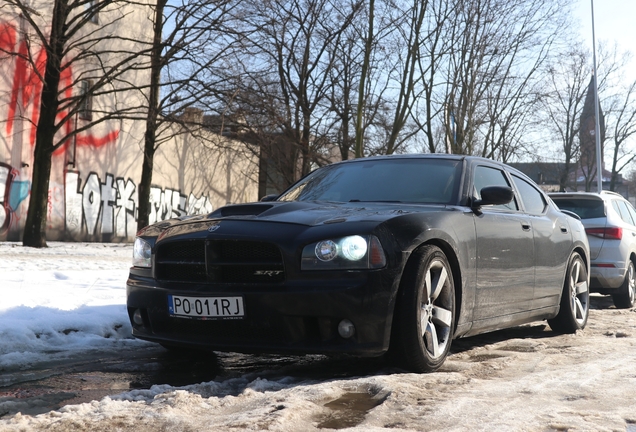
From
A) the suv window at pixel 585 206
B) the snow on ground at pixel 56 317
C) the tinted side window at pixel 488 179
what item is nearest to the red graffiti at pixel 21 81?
the snow on ground at pixel 56 317

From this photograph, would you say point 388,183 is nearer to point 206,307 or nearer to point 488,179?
point 488,179

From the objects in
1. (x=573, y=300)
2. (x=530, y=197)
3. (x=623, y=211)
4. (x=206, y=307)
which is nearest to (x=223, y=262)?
(x=206, y=307)

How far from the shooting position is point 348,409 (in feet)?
11.9

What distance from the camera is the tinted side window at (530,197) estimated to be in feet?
21.7

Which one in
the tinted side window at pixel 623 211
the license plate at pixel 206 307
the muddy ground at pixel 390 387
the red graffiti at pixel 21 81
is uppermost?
the red graffiti at pixel 21 81

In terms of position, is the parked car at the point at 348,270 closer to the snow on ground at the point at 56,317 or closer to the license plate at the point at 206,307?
the license plate at the point at 206,307

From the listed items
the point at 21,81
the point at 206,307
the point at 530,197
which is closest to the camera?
the point at 206,307

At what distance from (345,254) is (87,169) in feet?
66.8

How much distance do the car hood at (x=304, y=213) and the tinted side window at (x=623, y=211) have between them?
644 cm

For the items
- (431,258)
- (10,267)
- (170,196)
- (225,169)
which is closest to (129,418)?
(431,258)

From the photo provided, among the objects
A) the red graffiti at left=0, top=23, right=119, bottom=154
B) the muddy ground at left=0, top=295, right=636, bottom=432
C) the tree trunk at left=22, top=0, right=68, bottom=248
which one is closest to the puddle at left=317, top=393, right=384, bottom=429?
the muddy ground at left=0, top=295, right=636, bottom=432

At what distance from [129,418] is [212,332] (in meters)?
1.27

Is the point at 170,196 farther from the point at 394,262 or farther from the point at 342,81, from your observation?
the point at 394,262

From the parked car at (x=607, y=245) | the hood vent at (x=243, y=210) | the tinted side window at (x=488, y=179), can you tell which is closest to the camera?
the hood vent at (x=243, y=210)
